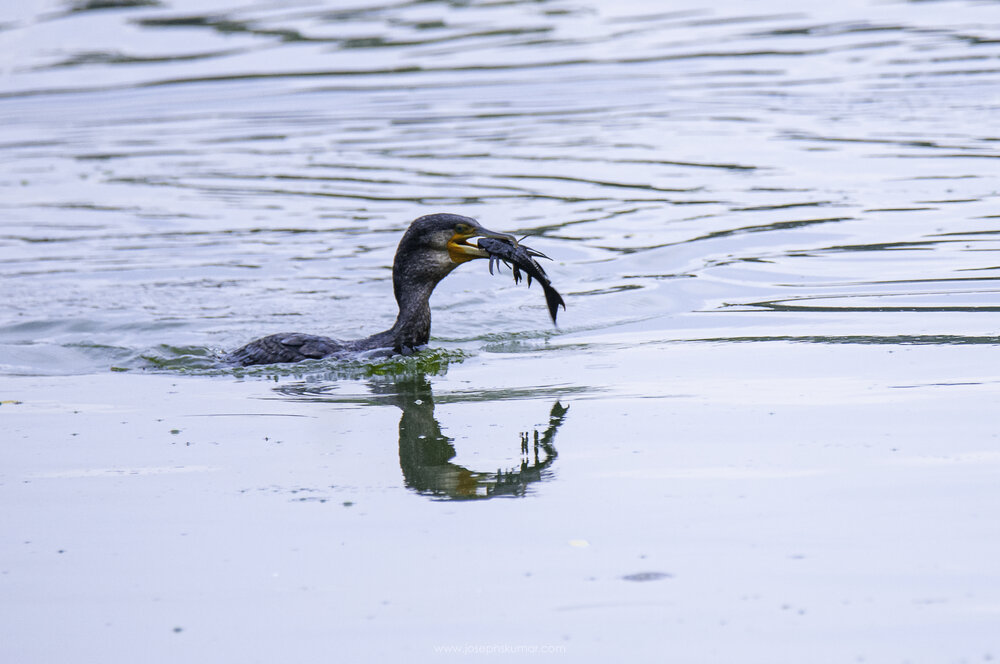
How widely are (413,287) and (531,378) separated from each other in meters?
1.32

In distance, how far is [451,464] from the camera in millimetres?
6688

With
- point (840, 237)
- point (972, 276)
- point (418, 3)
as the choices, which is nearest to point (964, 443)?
point (972, 276)

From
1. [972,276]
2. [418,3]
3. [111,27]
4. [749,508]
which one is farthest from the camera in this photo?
[418,3]

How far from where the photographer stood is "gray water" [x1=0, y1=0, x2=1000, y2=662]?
4.93 m

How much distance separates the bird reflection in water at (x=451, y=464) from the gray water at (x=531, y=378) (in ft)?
0.08

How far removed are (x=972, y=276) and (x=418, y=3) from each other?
25.7 metres

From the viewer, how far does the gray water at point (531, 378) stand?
16.2 feet

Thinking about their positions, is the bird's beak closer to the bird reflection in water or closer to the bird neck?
the bird neck

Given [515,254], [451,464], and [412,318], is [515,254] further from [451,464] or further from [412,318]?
[451,464]

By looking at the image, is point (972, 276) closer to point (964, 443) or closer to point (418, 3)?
point (964, 443)

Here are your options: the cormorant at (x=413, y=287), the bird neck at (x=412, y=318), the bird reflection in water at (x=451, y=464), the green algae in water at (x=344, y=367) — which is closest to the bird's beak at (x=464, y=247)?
the cormorant at (x=413, y=287)

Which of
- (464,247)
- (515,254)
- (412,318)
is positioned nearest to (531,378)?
(515,254)

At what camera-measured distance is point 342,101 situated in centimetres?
2408

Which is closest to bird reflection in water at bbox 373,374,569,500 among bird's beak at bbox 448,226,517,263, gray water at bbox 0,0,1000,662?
gray water at bbox 0,0,1000,662
